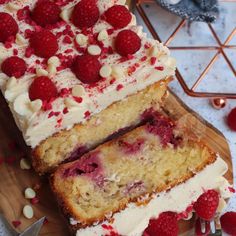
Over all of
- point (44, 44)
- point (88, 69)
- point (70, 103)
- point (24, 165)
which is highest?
point (44, 44)

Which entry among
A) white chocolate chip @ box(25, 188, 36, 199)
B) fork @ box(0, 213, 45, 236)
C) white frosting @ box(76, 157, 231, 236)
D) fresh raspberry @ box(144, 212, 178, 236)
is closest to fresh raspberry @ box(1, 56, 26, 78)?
white chocolate chip @ box(25, 188, 36, 199)

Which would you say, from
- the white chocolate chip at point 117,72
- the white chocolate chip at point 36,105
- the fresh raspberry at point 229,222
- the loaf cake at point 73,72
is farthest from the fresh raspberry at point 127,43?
the fresh raspberry at point 229,222

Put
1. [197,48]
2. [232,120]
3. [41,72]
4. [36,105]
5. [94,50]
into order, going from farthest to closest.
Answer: [197,48] < [232,120] < [94,50] < [41,72] < [36,105]

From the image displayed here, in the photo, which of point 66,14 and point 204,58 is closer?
point 66,14

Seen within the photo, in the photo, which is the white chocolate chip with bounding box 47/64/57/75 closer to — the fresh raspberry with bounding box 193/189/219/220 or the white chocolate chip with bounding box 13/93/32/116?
the white chocolate chip with bounding box 13/93/32/116

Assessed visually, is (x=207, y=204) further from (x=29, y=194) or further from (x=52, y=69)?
(x=52, y=69)

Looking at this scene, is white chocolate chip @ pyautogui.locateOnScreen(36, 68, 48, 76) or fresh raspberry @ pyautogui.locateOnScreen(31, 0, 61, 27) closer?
white chocolate chip @ pyautogui.locateOnScreen(36, 68, 48, 76)

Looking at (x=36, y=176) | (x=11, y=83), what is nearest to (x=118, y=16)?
(x=11, y=83)
